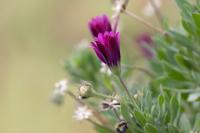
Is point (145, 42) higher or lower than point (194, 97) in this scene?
higher

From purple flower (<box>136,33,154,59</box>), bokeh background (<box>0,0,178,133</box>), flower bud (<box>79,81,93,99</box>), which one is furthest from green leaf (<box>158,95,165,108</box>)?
bokeh background (<box>0,0,178,133</box>)

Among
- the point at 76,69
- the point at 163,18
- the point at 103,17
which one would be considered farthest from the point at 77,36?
the point at 103,17

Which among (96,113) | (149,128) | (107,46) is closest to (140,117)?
(149,128)

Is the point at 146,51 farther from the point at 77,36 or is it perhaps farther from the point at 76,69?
the point at 77,36

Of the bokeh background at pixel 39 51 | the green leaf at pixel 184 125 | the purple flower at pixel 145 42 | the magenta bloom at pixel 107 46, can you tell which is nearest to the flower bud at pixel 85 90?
the magenta bloom at pixel 107 46

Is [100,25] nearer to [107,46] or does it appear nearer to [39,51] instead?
[107,46]

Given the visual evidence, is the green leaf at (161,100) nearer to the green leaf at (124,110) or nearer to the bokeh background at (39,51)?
the green leaf at (124,110)

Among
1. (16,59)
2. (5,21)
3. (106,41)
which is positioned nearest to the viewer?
(106,41)
